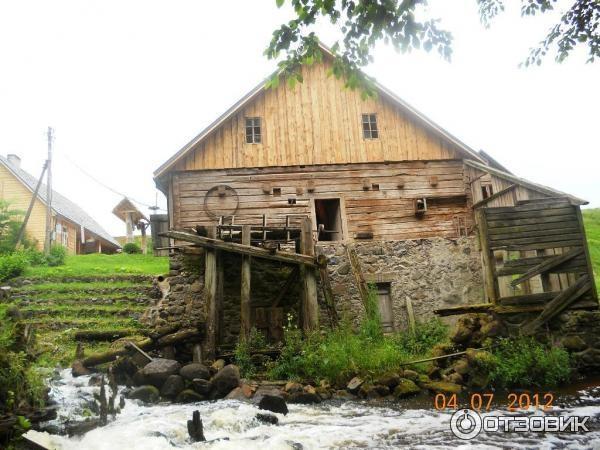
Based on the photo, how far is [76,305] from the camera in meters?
15.9

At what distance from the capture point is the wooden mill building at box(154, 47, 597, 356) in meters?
13.9

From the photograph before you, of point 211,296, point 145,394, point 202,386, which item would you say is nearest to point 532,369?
point 202,386

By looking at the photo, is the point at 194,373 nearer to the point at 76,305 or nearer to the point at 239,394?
the point at 239,394

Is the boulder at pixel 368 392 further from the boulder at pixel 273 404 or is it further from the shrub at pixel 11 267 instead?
the shrub at pixel 11 267

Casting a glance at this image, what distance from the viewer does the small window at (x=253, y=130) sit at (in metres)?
14.9

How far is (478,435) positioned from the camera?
19.6 ft

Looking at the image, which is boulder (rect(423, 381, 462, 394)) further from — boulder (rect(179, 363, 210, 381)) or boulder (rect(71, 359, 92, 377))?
boulder (rect(71, 359, 92, 377))

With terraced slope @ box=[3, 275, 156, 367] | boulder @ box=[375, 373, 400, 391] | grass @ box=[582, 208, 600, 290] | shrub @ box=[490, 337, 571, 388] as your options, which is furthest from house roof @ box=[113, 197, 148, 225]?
shrub @ box=[490, 337, 571, 388]

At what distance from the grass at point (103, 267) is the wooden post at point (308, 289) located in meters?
9.22

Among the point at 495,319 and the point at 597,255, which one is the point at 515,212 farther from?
the point at 597,255

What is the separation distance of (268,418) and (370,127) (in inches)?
415

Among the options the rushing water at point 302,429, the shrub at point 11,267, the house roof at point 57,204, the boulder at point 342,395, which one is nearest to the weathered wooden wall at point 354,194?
the boulder at point 342,395

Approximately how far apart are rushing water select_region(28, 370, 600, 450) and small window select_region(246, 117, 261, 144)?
Answer: 8649mm

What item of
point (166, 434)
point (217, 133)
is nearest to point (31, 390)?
point (166, 434)
